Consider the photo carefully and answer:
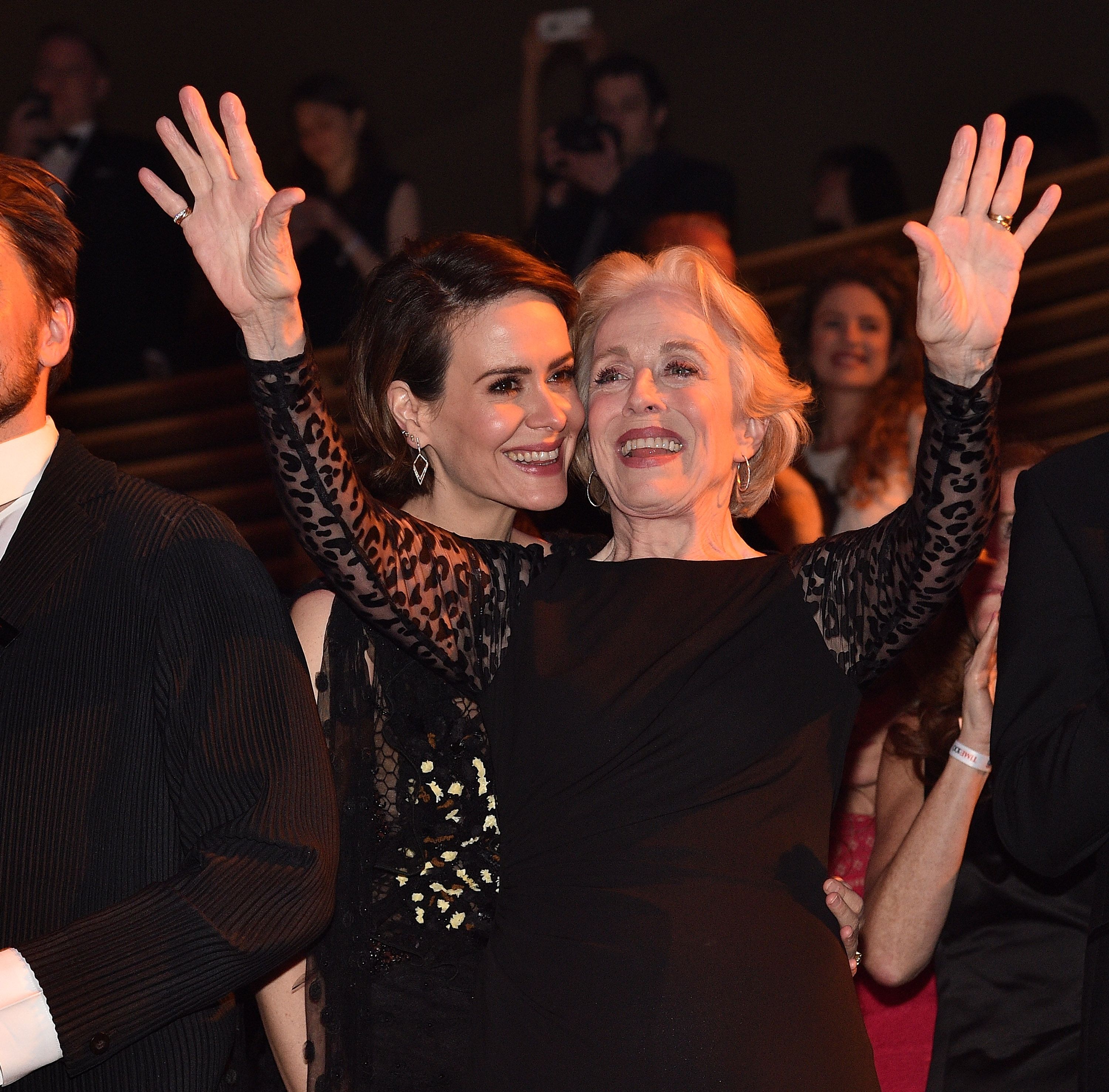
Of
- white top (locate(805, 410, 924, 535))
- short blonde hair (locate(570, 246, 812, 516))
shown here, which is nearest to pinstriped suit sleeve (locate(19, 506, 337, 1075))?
short blonde hair (locate(570, 246, 812, 516))

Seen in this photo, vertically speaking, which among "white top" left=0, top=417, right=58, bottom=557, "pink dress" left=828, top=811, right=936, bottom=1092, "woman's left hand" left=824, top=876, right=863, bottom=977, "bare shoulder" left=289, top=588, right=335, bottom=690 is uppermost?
"white top" left=0, top=417, right=58, bottom=557

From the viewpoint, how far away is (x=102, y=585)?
6.23 ft

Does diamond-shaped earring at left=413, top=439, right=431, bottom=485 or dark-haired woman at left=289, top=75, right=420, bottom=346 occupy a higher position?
dark-haired woman at left=289, top=75, right=420, bottom=346

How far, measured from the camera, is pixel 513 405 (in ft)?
8.75

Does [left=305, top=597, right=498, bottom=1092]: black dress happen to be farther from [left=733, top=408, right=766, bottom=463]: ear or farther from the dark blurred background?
the dark blurred background

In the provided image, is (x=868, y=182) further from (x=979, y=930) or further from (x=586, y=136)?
(x=979, y=930)

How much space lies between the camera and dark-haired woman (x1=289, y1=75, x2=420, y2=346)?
218 inches

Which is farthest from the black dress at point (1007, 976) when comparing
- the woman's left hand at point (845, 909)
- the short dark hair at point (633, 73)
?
the short dark hair at point (633, 73)

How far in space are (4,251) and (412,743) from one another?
947 millimetres

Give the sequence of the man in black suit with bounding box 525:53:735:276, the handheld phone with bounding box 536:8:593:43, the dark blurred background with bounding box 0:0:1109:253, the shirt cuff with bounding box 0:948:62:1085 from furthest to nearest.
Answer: the dark blurred background with bounding box 0:0:1109:253, the handheld phone with bounding box 536:8:593:43, the man in black suit with bounding box 525:53:735:276, the shirt cuff with bounding box 0:948:62:1085

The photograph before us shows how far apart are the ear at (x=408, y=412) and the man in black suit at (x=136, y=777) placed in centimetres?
79

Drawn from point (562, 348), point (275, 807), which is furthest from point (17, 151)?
point (275, 807)

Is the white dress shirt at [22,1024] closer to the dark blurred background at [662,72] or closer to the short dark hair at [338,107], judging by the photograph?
the short dark hair at [338,107]

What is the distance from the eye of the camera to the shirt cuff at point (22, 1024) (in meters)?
1.61
